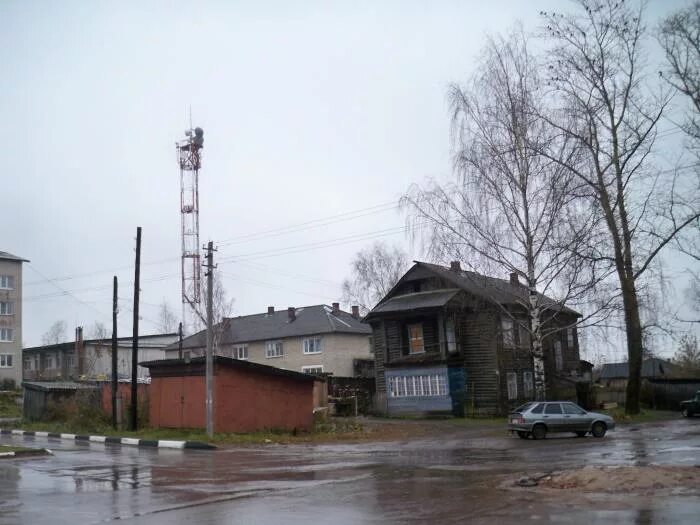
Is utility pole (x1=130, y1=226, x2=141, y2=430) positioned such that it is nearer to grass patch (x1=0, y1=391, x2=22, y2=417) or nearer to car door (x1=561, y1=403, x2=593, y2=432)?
car door (x1=561, y1=403, x2=593, y2=432)

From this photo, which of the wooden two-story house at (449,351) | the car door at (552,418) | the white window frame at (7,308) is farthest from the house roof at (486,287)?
the white window frame at (7,308)

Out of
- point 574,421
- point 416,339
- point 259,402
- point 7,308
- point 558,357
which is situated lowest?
point 574,421

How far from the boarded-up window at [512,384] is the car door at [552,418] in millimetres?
17834

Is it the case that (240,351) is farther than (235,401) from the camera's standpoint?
Yes

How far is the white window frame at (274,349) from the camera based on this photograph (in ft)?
212

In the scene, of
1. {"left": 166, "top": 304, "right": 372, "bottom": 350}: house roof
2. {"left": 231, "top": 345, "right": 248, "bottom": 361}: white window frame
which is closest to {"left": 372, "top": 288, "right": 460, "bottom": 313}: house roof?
{"left": 166, "top": 304, "right": 372, "bottom": 350}: house roof

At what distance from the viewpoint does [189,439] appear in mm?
30078

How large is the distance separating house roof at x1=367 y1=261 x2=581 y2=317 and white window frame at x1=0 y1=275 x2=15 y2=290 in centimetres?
3996

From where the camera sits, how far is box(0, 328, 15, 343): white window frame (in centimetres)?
6911

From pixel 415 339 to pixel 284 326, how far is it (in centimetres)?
2090

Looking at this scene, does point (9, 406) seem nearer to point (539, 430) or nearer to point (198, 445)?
point (198, 445)

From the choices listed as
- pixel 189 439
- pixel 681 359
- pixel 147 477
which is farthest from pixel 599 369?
pixel 147 477

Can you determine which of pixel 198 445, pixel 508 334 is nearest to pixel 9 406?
pixel 198 445

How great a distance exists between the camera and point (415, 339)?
1880 inches
